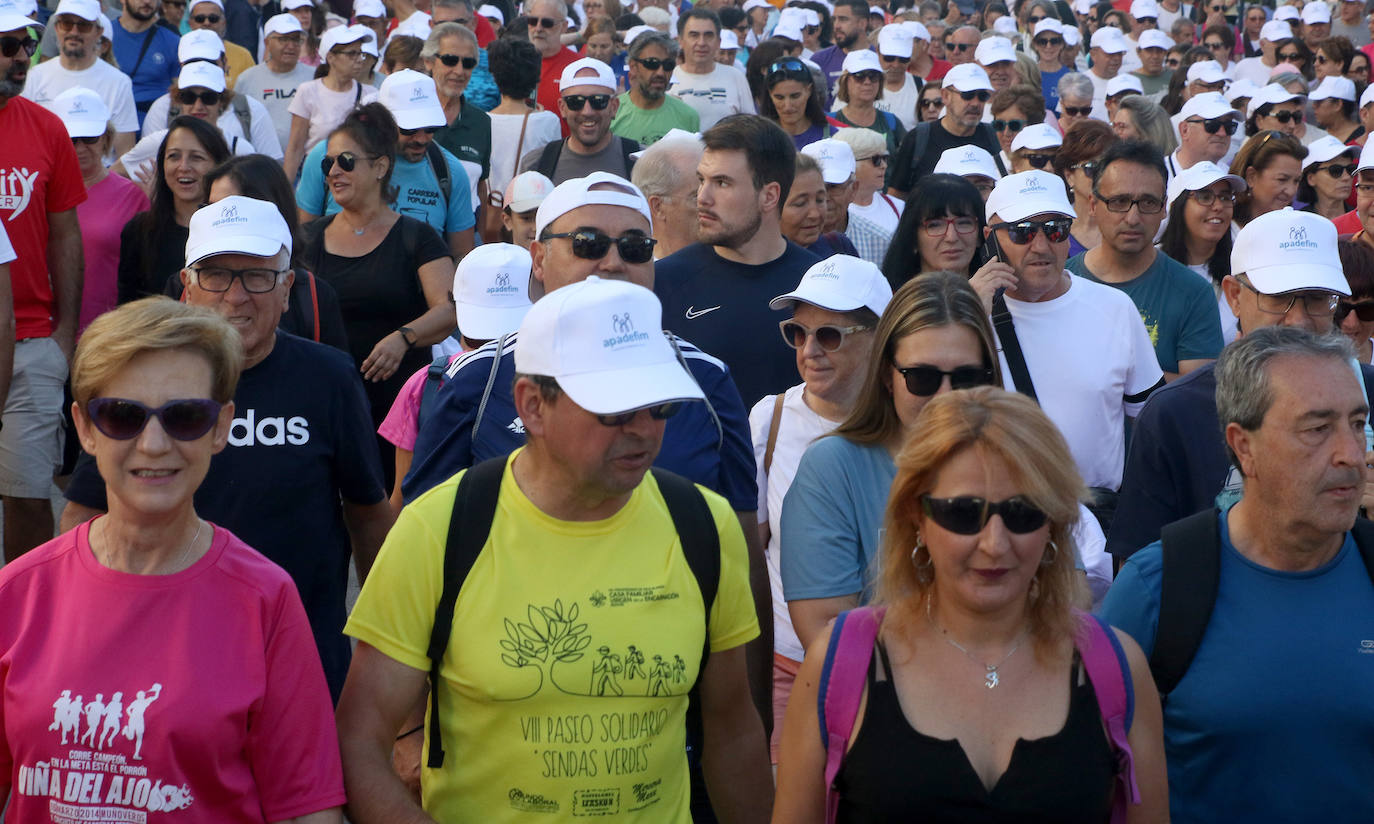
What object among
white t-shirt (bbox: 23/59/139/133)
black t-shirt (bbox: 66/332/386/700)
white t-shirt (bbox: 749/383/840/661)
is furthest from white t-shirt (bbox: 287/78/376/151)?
white t-shirt (bbox: 749/383/840/661)

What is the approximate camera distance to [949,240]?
614cm

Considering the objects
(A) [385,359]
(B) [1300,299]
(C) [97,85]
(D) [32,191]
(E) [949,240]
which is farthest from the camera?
(C) [97,85]

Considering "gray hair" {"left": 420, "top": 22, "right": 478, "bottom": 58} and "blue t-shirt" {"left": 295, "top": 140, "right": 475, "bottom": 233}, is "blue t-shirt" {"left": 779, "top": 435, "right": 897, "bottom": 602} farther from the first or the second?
"gray hair" {"left": 420, "top": 22, "right": 478, "bottom": 58}

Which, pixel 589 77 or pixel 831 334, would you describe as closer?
pixel 831 334

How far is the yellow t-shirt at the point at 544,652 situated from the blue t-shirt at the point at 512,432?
0.86 meters

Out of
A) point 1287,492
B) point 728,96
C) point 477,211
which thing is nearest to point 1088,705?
point 1287,492

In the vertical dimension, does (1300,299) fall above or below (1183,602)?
above

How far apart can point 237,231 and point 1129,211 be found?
3.60m

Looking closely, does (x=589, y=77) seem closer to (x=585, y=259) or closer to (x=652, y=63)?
(x=652, y=63)

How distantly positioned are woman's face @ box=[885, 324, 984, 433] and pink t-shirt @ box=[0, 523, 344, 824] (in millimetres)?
1589

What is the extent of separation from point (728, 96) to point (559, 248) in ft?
24.3

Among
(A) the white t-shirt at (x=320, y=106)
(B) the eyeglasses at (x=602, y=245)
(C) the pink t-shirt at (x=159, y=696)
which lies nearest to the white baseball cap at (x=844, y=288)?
(B) the eyeglasses at (x=602, y=245)

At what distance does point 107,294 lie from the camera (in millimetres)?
7039

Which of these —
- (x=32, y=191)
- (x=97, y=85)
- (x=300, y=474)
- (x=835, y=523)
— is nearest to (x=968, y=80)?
(x=97, y=85)
